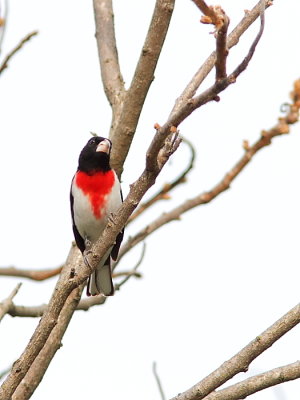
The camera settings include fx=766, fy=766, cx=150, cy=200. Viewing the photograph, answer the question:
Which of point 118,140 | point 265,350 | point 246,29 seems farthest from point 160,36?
point 265,350

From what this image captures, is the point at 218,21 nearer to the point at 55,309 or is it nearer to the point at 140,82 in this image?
the point at 55,309

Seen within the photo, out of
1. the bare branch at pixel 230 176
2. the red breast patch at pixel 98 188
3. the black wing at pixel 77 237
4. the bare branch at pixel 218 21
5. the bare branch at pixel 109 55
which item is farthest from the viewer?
the red breast patch at pixel 98 188

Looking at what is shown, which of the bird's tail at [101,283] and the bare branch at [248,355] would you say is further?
the bird's tail at [101,283]

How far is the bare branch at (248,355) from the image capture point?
3596 millimetres

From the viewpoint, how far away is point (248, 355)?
3.64 m

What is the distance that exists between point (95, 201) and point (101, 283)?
735mm

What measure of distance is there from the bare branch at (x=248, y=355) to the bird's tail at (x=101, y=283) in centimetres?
297

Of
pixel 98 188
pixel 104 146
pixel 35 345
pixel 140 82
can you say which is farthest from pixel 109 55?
pixel 35 345

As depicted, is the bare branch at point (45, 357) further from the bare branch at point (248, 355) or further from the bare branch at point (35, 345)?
the bare branch at point (248, 355)

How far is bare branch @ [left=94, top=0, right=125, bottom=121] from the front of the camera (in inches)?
235

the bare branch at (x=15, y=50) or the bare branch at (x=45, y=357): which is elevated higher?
the bare branch at (x=15, y=50)

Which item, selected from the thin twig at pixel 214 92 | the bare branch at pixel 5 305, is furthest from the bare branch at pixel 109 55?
the thin twig at pixel 214 92

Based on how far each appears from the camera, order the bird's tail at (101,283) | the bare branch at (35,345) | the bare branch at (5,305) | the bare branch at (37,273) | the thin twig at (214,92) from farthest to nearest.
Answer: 1. the bird's tail at (101,283)
2. the bare branch at (37,273)
3. the bare branch at (5,305)
4. the bare branch at (35,345)
5. the thin twig at (214,92)

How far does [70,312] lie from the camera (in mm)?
4949
